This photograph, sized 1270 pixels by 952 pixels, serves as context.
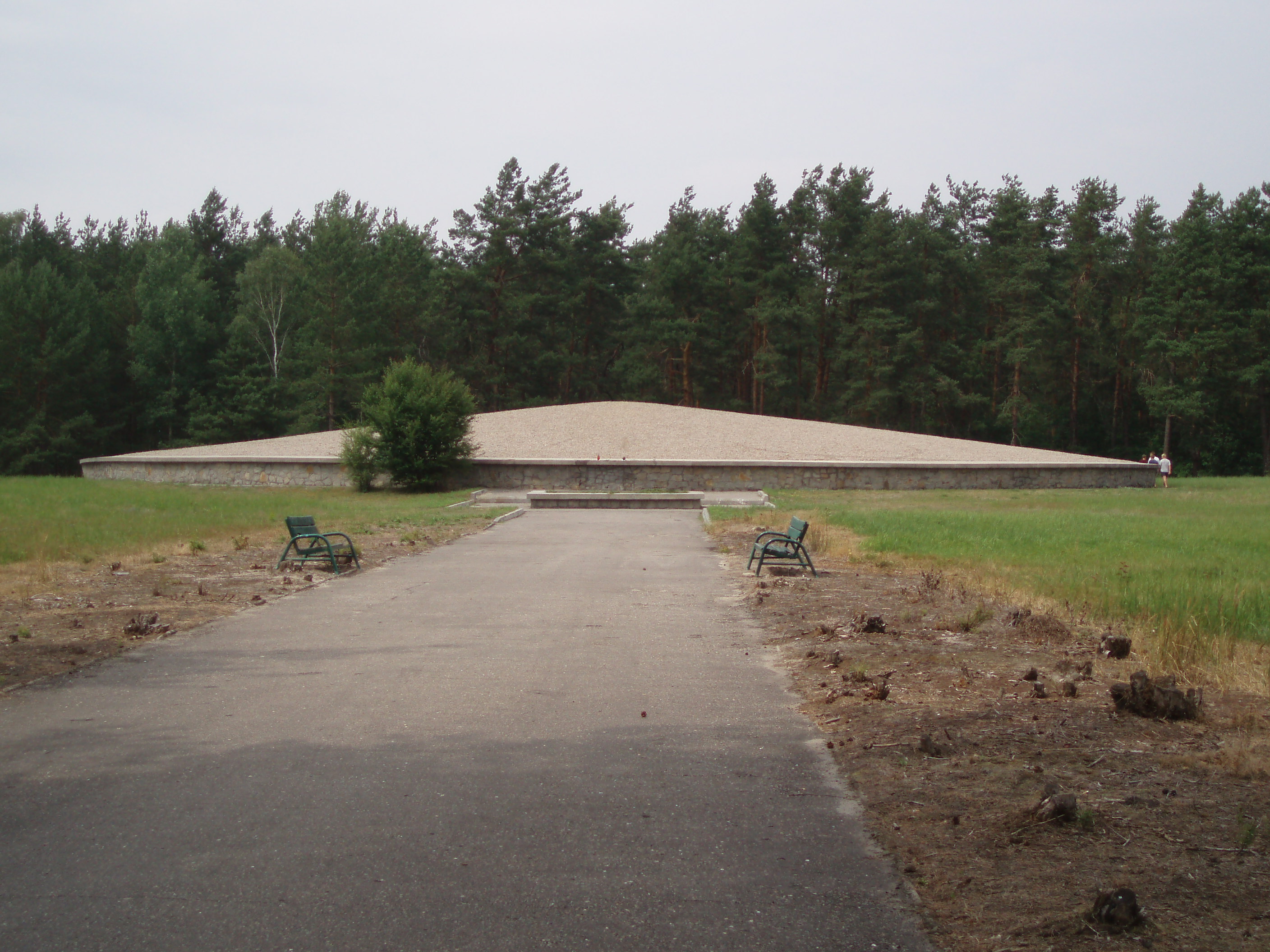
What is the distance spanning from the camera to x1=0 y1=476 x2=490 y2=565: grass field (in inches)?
539

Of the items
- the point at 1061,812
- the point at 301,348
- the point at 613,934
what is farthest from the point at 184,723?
the point at 301,348

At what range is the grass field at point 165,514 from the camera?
45.0 feet

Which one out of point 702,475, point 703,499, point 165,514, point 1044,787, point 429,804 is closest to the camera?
point 429,804

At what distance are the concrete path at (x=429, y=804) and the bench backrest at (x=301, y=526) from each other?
4362mm

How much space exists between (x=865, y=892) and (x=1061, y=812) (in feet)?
3.15

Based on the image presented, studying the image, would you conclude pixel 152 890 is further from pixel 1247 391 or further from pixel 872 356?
pixel 1247 391

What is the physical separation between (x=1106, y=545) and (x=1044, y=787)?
10.7m

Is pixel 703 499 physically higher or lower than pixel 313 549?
higher

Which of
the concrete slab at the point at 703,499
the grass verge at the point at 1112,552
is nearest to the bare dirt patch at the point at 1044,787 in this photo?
the grass verge at the point at 1112,552

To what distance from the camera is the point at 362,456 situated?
27.1m

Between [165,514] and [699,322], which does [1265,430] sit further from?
[165,514]

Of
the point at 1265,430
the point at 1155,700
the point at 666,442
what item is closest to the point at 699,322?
the point at 666,442

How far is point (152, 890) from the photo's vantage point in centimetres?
331

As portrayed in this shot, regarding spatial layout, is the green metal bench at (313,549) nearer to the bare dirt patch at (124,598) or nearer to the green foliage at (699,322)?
the bare dirt patch at (124,598)
